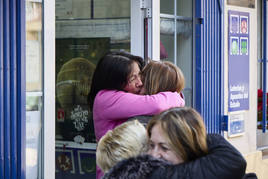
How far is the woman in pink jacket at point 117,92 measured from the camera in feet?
9.81

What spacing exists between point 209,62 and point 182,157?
407 centimetres

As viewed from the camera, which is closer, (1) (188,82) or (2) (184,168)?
(2) (184,168)

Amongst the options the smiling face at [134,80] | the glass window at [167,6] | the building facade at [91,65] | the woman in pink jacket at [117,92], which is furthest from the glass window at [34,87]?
the glass window at [167,6]

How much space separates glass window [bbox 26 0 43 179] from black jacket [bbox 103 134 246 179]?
1.80 m

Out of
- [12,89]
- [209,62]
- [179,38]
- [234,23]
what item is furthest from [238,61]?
[12,89]

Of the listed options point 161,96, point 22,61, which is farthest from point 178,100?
point 22,61

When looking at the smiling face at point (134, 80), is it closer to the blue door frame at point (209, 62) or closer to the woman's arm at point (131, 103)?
the woman's arm at point (131, 103)

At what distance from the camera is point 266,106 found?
738 cm

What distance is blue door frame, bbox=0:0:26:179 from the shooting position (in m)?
3.55

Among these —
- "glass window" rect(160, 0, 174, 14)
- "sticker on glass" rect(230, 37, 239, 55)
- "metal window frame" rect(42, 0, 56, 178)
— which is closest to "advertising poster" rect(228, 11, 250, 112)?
"sticker on glass" rect(230, 37, 239, 55)

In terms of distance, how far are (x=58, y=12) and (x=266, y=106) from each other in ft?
10.7

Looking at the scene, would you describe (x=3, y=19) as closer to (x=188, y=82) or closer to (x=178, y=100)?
(x=178, y=100)

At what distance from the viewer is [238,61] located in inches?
263

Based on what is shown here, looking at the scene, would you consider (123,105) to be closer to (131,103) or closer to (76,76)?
(131,103)
